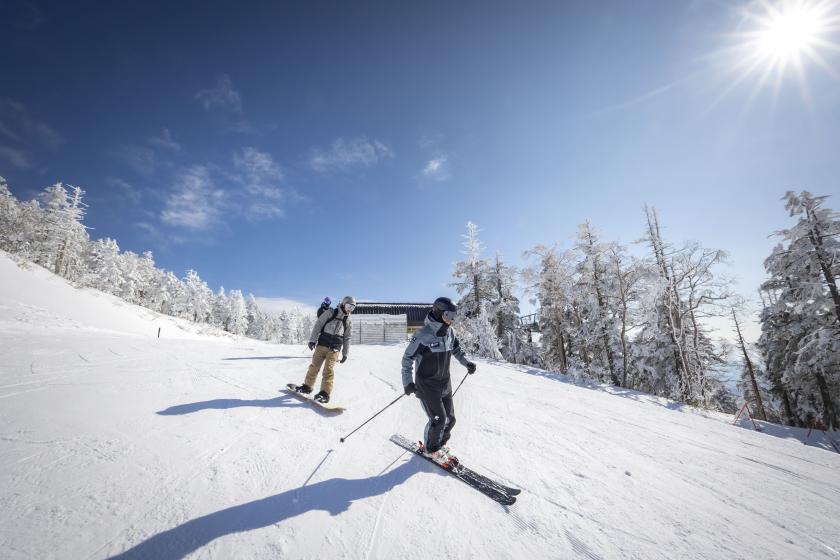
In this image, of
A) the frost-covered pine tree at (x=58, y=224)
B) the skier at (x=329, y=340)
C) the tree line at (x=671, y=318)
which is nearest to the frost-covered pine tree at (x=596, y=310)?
the tree line at (x=671, y=318)

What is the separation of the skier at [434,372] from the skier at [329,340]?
2350 mm

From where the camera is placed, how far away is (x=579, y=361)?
21.2 meters

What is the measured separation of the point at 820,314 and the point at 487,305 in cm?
1889

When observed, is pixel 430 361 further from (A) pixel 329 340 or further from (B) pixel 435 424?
(A) pixel 329 340

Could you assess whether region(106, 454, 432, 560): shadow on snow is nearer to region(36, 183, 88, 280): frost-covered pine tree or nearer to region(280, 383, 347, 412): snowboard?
region(280, 383, 347, 412): snowboard

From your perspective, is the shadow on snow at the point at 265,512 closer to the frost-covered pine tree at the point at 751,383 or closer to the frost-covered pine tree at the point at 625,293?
the frost-covered pine tree at the point at 625,293

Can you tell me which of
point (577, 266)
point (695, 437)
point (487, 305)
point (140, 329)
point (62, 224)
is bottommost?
point (695, 437)

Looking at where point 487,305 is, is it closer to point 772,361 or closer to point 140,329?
point 772,361

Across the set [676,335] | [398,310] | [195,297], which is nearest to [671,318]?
[676,335]

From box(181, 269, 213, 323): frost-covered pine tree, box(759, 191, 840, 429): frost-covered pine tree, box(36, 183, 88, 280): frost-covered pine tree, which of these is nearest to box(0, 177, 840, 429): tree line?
box(759, 191, 840, 429): frost-covered pine tree

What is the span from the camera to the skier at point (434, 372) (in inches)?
171

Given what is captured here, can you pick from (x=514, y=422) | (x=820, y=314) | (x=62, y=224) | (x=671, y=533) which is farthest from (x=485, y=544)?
(x=62, y=224)

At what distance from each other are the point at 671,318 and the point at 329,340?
20823 mm

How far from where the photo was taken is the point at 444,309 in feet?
14.8
